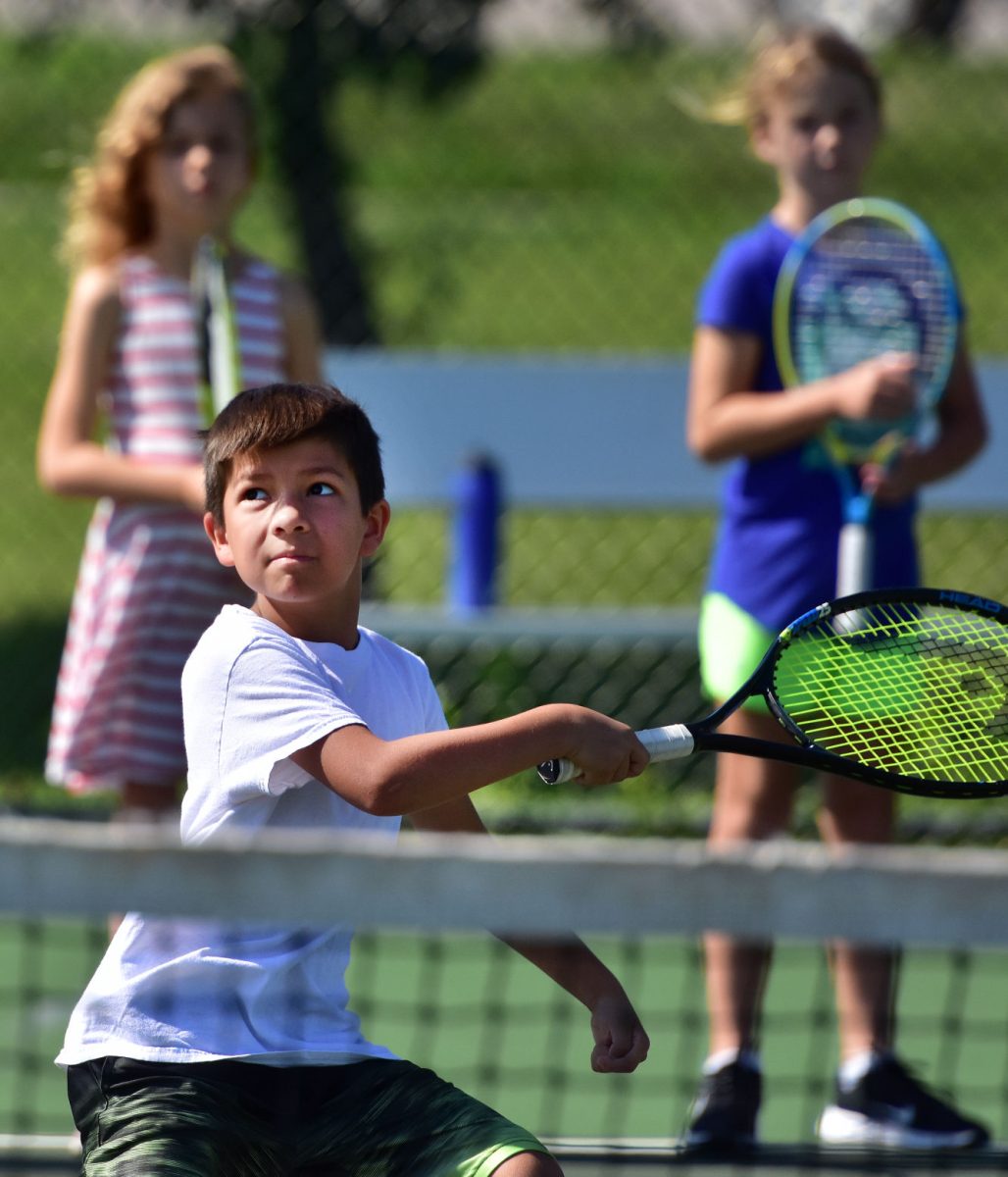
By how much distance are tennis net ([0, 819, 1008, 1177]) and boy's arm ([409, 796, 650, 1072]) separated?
0.08 m

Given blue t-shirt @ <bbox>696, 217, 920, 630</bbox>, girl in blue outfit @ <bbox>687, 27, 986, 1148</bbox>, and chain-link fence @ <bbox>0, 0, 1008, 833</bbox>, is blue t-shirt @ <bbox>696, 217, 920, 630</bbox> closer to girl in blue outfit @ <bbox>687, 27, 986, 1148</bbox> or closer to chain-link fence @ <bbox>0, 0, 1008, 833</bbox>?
girl in blue outfit @ <bbox>687, 27, 986, 1148</bbox>

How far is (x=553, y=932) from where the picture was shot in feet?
4.40

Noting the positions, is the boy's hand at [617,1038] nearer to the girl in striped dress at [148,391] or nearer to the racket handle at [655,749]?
the racket handle at [655,749]

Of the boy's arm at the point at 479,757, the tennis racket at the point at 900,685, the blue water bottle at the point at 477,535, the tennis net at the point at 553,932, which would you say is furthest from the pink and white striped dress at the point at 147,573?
the blue water bottle at the point at 477,535

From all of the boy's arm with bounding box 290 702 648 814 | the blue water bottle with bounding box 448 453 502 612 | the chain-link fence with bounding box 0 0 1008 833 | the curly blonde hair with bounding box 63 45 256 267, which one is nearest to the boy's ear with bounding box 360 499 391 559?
the boy's arm with bounding box 290 702 648 814

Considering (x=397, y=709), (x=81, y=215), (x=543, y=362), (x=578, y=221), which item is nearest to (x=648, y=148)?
(x=578, y=221)

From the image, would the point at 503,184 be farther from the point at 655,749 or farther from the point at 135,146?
the point at 655,749

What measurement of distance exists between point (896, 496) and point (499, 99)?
281 cm

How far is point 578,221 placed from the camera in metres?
6.44

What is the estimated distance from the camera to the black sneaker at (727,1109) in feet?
8.02

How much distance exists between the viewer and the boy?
5.09 ft

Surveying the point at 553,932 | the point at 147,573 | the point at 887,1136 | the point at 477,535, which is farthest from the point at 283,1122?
the point at 477,535

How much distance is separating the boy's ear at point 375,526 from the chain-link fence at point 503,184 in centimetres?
188

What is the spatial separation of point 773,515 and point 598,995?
112 centimetres
